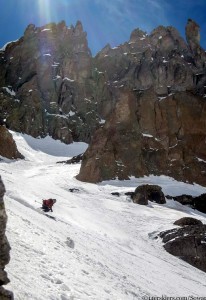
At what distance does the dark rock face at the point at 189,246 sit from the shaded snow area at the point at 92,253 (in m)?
0.90

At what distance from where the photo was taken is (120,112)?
203ft

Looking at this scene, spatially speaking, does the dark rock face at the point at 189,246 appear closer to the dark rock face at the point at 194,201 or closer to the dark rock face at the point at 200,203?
the dark rock face at the point at 200,203

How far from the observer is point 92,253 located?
16.7 metres

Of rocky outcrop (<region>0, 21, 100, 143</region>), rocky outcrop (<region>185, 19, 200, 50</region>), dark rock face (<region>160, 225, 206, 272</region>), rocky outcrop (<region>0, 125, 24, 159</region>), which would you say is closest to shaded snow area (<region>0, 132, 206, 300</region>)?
dark rock face (<region>160, 225, 206, 272</region>)

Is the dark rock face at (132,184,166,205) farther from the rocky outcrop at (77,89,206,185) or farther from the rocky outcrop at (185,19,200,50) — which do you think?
the rocky outcrop at (185,19,200,50)

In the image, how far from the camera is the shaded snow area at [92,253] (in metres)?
10.6

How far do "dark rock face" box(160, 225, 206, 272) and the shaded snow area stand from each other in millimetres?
896

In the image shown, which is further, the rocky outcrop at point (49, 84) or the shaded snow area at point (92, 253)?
the rocky outcrop at point (49, 84)

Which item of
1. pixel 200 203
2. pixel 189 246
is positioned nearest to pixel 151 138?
pixel 200 203

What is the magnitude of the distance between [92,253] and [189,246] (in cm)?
1129

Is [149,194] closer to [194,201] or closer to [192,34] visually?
[194,201]

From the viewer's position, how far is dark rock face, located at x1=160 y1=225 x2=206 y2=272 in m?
25.5

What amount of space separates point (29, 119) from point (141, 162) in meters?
68.3

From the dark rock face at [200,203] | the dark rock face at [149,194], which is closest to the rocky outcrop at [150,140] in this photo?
the dark rock face at [149,194]
